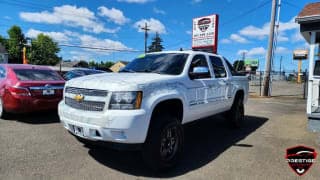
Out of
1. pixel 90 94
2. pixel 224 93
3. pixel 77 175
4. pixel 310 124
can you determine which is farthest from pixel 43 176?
pixel 310 124

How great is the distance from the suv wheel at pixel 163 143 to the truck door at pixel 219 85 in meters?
1.68

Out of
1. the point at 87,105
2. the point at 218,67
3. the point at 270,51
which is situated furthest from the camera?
the point at 270,51

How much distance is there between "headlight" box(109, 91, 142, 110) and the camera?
12.1 ft

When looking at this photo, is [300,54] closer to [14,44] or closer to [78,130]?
[78,130]

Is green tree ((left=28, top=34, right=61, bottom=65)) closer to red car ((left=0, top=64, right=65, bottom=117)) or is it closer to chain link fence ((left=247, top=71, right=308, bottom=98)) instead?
chain link fence ((left=247, top=71, right=308, bottom=98))

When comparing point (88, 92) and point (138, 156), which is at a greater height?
point (88, 92)

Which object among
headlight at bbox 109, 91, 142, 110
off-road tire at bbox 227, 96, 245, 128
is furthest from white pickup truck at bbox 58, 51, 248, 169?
off-road tire at bbox 227, 96, 245, 128

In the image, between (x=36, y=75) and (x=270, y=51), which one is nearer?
(x=36, y=75)

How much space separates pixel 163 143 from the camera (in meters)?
4.12

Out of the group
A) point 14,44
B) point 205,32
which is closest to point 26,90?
point 205,32

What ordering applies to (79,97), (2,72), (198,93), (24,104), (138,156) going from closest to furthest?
(79,97)
(138,156)
(198,93)
(24,104)
(2,72)

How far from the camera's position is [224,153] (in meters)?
5.16

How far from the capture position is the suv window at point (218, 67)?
6025 millimetres

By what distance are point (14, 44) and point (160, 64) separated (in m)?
69.2
